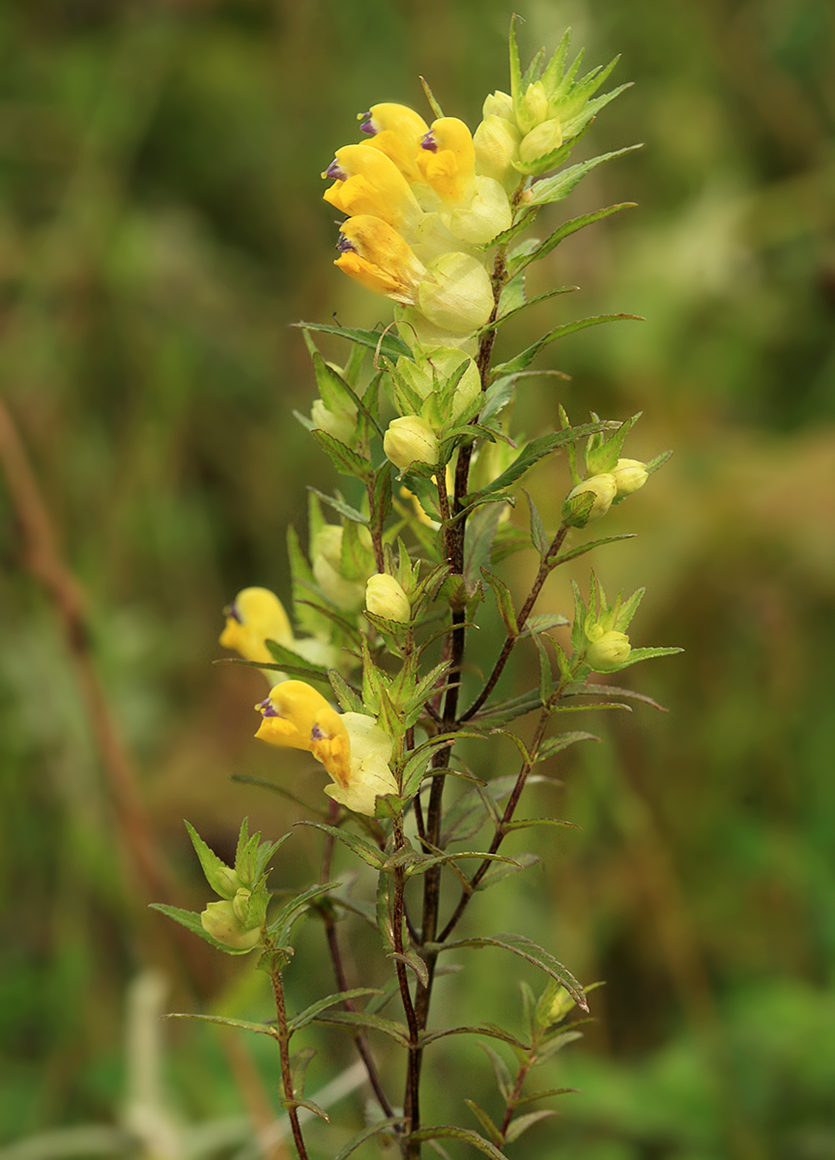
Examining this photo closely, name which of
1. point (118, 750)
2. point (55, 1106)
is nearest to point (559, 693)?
point (118, 750)

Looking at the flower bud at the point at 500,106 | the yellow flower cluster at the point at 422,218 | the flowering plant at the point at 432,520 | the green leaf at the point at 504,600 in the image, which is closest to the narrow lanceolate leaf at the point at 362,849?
the flowering plant at the point at 432,520

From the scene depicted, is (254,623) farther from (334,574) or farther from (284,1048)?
(284,1048)

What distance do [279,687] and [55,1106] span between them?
1.19 metres

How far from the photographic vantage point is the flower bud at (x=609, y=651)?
0.46m

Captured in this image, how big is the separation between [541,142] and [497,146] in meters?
0.02

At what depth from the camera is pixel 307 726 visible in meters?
0.47

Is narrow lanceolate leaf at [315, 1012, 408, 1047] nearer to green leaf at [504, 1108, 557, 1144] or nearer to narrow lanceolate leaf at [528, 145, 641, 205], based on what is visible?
green leaf at [504, 1108, 557, 1144]

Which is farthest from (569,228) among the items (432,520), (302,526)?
(302,526)

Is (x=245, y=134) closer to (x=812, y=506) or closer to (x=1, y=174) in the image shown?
(x=1, y=174)

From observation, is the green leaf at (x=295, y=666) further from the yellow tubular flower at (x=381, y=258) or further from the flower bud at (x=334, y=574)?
the yellow tubular flower at (x=381, y=258)

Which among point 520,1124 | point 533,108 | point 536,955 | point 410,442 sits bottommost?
point 520,1124

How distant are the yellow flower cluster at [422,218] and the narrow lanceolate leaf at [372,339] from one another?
0.01 m

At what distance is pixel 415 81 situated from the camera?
237 cm

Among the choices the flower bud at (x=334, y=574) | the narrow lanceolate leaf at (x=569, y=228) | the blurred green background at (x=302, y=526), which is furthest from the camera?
the blurred green background at (x=302, y=526)
